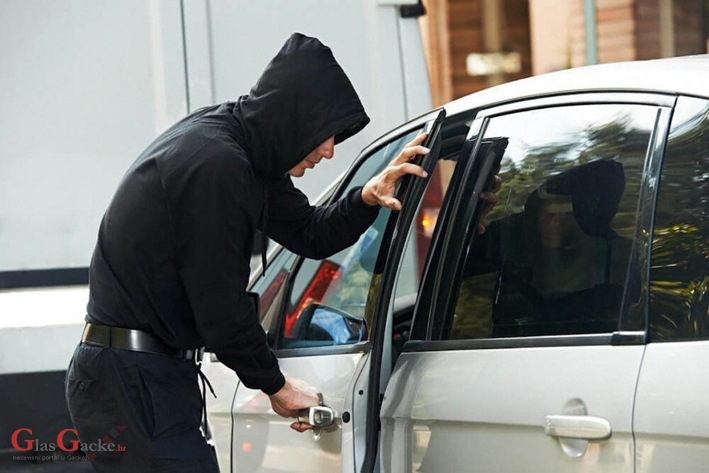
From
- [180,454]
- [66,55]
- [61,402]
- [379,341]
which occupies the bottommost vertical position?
[61,402]

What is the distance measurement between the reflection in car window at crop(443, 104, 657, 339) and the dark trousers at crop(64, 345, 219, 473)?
2.10 ft

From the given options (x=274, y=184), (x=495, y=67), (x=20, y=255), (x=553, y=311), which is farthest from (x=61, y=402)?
(x=495, y=67)

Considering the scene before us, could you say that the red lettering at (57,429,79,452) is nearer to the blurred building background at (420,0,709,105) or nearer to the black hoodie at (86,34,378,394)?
the black hoodie at (86,34,378,394)

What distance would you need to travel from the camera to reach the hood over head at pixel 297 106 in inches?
113

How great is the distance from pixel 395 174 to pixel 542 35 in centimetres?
656

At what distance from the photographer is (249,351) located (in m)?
2.85

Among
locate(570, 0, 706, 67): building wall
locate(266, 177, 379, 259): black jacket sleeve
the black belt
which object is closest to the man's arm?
locate(266, 177, 379, 259): black jacket sleeve

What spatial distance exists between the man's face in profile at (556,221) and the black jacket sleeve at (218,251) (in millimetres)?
655

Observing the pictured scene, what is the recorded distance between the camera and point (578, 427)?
7.56 ft

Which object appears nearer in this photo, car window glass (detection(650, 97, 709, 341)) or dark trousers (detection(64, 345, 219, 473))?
car window glass (detection(650, 97, 709, 341))

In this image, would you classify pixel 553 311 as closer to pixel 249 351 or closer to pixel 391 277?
pixel 391 277

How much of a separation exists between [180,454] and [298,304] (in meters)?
0.74

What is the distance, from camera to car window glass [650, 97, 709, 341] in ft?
7.36
